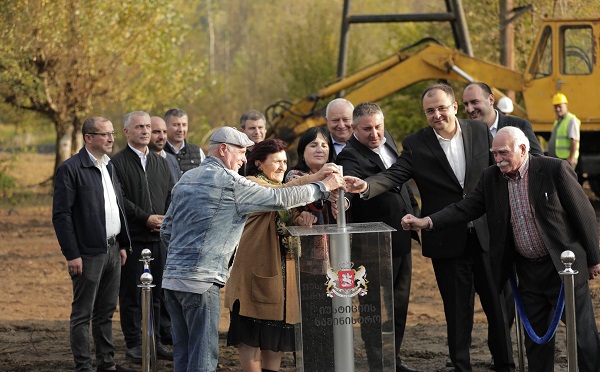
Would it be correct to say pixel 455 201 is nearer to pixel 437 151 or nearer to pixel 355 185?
pixel 437 151

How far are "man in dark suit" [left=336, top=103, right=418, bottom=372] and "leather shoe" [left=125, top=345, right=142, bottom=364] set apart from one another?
7.67 ft

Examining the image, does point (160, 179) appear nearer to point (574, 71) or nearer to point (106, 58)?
point (574, 71)

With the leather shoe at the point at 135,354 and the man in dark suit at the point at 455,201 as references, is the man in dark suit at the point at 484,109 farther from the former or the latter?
the leather shoe at the point at 135,354

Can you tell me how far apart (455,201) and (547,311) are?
1.13m

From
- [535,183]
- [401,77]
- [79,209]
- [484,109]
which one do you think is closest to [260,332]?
[79,209]

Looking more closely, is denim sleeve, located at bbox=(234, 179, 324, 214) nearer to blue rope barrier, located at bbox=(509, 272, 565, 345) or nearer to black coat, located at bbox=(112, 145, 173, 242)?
blue rope barrier, located at bbox=(509, 272, 565, 345)

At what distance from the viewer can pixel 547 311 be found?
7379 millimetres

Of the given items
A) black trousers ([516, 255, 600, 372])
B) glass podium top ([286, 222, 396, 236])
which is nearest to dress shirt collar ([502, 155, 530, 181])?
black trousers ([516, 255, 600, 372])

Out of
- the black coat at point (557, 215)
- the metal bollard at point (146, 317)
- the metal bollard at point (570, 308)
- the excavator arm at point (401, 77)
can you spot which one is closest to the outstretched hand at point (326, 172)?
the black coat at point (557, 215)

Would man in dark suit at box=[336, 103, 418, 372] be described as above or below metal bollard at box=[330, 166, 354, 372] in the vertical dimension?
above

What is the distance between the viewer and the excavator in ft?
65.2

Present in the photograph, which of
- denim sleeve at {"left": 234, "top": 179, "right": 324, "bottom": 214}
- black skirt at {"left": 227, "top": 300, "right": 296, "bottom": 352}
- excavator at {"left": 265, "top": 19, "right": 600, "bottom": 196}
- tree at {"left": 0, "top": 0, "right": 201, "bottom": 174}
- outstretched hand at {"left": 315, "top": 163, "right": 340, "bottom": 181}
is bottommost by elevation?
black skirt at {"left": 227, "top": 300, "right": 296, "bottom": 352}

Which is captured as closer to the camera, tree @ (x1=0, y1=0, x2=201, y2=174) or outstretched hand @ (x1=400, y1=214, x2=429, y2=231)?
outstretched hand @ (x1=400, y1=214, x2=429, y2=231)

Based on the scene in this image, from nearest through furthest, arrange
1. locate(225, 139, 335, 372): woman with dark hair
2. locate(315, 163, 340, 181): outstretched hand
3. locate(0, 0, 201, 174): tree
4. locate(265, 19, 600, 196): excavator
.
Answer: locate(315, 163, 340, 181): outstretched hand < locate(225, 139, 335, 372): woman with dark hair < locate(265, 19, 600, 196): excavator < locate(0, 0, 201, 174): tree
